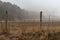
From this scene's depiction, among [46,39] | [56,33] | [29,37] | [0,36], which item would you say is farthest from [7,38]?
[56,33]

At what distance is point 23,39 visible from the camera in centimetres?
1844

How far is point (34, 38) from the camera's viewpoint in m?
18.8

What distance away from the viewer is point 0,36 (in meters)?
18.5

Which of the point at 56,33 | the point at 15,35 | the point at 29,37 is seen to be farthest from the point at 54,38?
the point at 15,35

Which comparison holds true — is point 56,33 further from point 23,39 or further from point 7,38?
point 7,38

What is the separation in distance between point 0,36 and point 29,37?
8.53 ft

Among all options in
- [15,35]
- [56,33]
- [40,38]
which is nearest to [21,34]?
[15,35]

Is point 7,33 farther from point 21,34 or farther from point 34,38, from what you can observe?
point 34,38

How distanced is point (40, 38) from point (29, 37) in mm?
1008

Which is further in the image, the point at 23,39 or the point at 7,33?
the point at 7,33

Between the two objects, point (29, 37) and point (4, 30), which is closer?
point (29, 37)

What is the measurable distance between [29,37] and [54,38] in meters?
2.39

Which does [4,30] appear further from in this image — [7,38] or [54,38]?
[54,38]

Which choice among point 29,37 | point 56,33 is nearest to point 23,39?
point 29,37
